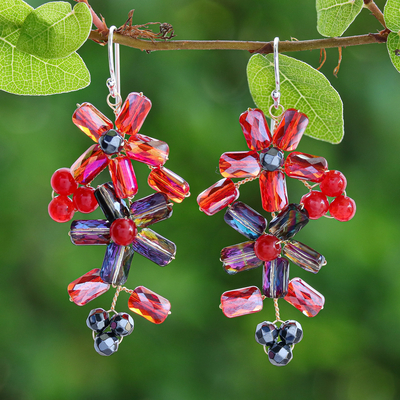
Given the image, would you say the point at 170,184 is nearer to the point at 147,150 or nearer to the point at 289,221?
the point at 147,150

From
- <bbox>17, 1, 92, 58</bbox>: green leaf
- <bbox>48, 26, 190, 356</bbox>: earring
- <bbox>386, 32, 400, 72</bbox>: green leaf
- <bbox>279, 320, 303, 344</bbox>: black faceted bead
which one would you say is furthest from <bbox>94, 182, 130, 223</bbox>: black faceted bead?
<bbox>386, 32, 400, 72</bbox>: green leaf

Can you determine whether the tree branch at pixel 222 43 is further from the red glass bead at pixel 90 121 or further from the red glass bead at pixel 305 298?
the red glass bead at pixel 305 298

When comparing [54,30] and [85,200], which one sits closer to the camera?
[54,30]

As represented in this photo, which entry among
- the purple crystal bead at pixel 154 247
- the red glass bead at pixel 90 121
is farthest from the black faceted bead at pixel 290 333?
the red glass bead at pixel 90 121

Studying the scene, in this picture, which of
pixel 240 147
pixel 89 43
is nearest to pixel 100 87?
pixel 89 43

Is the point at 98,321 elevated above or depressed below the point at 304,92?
below

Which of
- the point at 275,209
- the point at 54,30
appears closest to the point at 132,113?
the point at 54,30

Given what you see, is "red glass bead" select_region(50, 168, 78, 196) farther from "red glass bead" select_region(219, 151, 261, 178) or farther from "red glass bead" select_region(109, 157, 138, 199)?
"red glass bead" select_region(219, 151, 261, 178)
